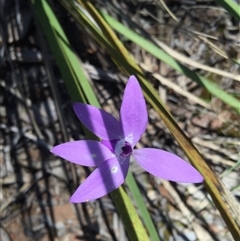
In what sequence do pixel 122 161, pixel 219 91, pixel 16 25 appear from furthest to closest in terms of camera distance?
pixel 16 25 < pixel 219 91 < pixel 122 161

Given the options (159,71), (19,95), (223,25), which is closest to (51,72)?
(19,95)

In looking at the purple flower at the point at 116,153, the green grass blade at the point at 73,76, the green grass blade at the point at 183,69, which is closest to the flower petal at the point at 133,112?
the purple flower at the point at 116,153

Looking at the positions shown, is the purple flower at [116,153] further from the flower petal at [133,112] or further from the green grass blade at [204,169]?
the green grass blade at [204,169]

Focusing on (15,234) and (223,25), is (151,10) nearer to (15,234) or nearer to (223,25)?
(223,25)

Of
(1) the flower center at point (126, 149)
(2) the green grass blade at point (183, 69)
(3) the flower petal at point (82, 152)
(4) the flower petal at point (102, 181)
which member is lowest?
(2) the green grass blade at point (183, 69)

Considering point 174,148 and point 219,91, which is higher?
point 219,91

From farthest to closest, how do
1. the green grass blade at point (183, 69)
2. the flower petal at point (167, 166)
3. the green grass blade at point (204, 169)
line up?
1. the green grass blade at point (183, 69)
2. the green grass blade at point (204, 169)
3. the flower petal at point (167, 166)

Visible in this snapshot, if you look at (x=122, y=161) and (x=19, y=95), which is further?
(x=19, y=95)
